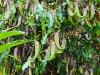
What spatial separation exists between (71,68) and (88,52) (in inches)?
4.8

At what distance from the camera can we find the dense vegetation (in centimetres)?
112

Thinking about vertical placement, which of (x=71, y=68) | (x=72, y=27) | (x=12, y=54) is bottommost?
(x=71, y=68)

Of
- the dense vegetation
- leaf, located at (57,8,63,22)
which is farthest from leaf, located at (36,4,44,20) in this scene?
leaf, located at (57,8,63,22)

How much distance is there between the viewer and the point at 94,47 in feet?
4.60

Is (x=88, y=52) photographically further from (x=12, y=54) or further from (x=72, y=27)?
(x=12, y=54)

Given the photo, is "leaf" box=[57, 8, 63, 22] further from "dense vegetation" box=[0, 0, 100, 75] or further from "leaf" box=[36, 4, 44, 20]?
"leaf" box=[36, 4, 44, 20]

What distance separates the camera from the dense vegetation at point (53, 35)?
112 centimetres

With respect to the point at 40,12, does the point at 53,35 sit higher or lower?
lower

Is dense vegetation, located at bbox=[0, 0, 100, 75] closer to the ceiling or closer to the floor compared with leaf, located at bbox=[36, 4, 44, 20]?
closer to the floor

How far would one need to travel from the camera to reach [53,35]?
116 cm

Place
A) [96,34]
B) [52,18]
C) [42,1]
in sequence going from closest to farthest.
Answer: [52,18], [42,1], [96,34]

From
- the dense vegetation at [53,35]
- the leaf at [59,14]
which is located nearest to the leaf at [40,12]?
the dense vegetation at [53,35]

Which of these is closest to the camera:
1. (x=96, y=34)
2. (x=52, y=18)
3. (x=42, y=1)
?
(x=52, y=18)

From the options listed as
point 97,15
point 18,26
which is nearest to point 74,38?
point 97,15
